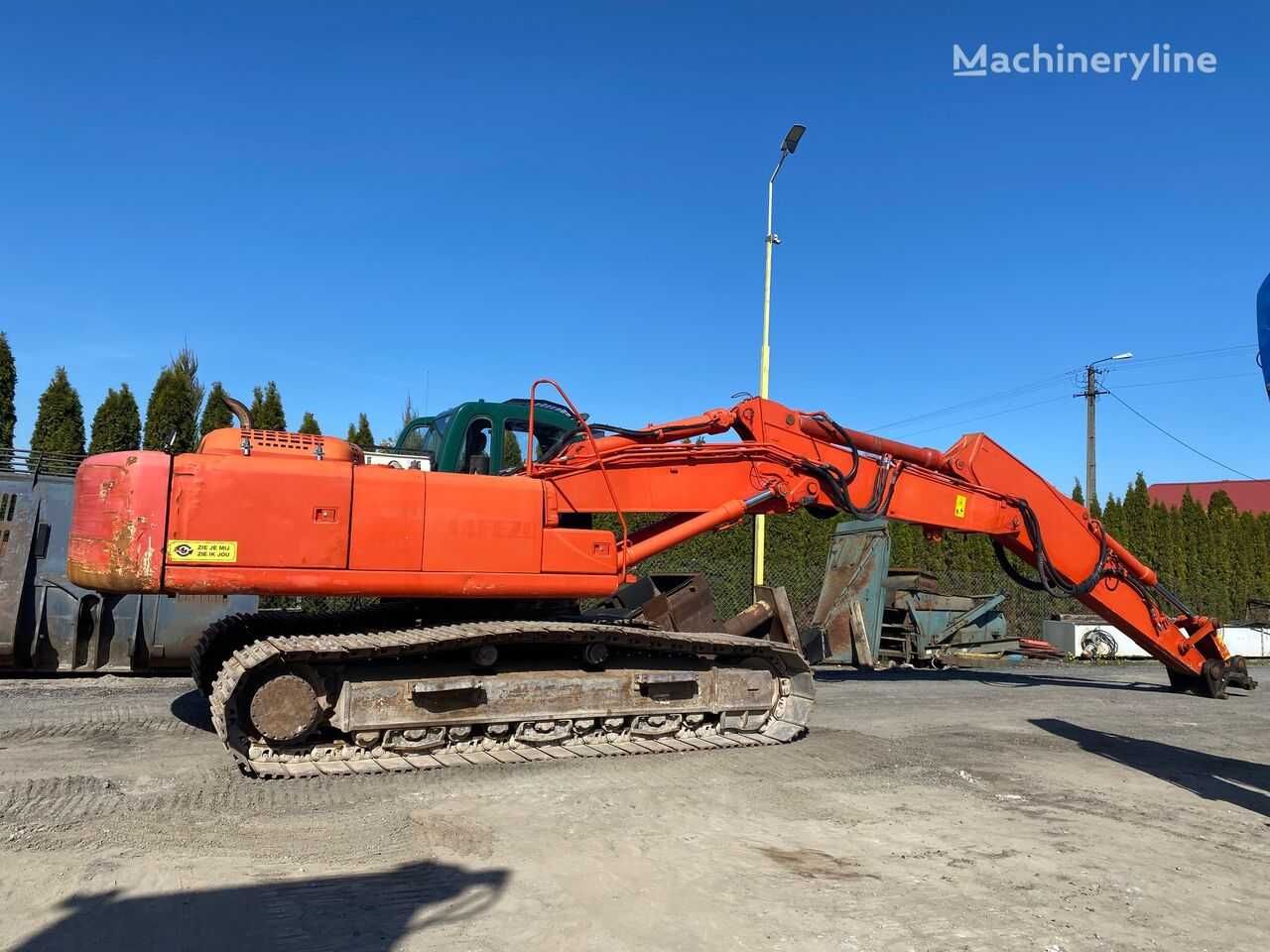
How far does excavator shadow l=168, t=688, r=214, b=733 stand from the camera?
7.41m

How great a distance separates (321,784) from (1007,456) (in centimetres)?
714

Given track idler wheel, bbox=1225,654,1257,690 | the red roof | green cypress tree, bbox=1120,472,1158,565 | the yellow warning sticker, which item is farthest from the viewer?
the red roof

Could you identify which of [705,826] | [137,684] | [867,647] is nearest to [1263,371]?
[705,826]

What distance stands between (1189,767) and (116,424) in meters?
15.3

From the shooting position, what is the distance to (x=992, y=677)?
13094 mm

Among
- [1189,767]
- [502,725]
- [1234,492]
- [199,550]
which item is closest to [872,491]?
[1189,767]

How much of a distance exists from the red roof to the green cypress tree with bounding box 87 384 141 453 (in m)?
53.0

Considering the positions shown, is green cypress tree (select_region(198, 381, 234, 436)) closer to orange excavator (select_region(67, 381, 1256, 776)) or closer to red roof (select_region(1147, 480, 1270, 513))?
orange excavator (select_region(67, 381, 1256, 776))

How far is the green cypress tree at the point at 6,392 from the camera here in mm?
14172

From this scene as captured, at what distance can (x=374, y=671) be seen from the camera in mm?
6168

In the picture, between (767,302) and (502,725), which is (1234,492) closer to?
(767,302)

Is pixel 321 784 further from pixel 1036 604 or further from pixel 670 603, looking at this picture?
pixel 1036 604

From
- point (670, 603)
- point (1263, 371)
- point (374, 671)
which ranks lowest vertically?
point (374, 671)

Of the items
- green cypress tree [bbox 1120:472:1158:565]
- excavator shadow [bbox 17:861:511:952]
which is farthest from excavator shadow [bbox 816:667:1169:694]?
green cypress tree [bbox 1120:472:1158:565]
